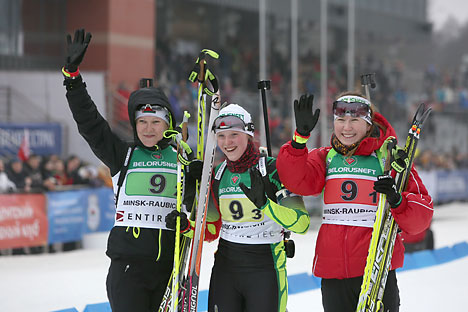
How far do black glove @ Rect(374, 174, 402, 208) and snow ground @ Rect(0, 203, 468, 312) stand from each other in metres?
3.11

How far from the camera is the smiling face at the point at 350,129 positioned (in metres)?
4.06

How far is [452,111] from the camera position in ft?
101

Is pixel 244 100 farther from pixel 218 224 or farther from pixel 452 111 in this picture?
pixel 218 224

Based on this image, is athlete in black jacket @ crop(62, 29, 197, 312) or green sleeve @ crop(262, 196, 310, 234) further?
athlete in black jacket @ crop(62, 29, 197, 312)

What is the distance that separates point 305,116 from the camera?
386 centimetres

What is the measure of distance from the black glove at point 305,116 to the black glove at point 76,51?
50.6 inches

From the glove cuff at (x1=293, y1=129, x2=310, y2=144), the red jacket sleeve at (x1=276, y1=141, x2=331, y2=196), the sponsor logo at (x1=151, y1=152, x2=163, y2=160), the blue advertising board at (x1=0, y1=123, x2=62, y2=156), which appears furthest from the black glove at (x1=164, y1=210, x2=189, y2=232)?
the blue advertising board at (x1=0, y1=123, x2=62, y2=156)

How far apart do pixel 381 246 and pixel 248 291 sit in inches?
31.0

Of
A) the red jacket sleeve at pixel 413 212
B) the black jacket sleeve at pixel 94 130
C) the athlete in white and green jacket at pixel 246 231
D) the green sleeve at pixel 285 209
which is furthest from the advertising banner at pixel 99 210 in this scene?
the red jacket sleeve at pixel 413 212

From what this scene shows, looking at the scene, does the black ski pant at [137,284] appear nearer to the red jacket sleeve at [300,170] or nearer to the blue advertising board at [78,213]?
the red jacket sleeve at [300,170]

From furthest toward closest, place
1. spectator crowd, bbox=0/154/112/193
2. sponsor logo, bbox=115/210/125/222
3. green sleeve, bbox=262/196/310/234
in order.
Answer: spectator crowd, bbox=0/154/112/193 < sponsor logo, bbox=115/210/125/222 < green sleeve, bbox=262/196/310/234

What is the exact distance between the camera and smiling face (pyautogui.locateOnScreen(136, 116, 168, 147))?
4309 mm

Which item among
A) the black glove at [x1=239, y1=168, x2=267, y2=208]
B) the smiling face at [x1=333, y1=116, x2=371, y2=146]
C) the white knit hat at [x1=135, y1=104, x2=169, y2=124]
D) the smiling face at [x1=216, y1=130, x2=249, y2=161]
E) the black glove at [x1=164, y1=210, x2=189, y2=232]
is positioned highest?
the white knit hat at [x1=135, y1=104, x2=169, y2=124]

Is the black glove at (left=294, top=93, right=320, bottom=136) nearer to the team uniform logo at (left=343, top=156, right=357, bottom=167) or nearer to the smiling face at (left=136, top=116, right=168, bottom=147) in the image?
the team uniform logo at (left=343, top=156, right=357, bottom=167)
